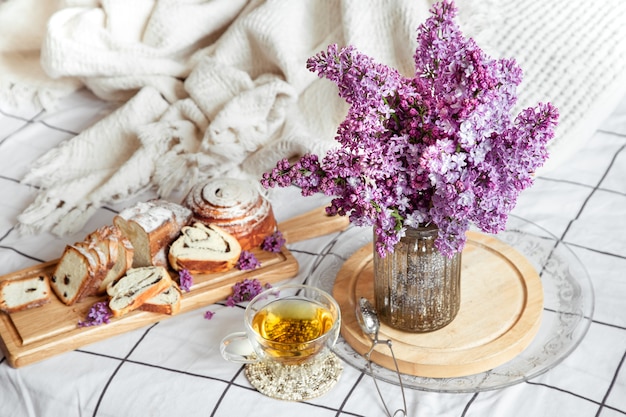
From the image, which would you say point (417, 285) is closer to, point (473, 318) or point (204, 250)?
point (473, 318)

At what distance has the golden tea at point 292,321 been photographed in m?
1.13

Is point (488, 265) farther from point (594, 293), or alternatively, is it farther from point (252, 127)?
point (252, 127)

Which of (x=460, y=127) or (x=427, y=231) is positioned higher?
(x=460, y=127)

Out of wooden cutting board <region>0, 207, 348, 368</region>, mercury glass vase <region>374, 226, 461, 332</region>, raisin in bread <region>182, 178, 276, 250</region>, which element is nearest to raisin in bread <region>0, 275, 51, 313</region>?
wooden cutting board <region>0, 207, 348, 368</region>

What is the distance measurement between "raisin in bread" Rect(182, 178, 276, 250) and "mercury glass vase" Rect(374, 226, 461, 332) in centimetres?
28

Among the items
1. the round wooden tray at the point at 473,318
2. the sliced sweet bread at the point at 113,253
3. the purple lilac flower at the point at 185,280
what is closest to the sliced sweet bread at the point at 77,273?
the sliced sweet bread at the point at 113,253

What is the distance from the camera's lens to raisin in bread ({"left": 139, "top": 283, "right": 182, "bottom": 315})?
→ 1.25m

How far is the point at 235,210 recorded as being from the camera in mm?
1365

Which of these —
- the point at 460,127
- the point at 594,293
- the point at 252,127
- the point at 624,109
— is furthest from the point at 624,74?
the point at 460,127

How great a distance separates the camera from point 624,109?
175 cm

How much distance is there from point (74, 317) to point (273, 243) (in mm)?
331

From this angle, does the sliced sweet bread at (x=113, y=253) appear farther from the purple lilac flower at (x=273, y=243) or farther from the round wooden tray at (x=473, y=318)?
the round wooden tray at (x=473, y=318)

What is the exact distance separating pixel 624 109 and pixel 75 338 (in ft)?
3.89

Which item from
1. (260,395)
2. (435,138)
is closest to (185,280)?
(260,395)
